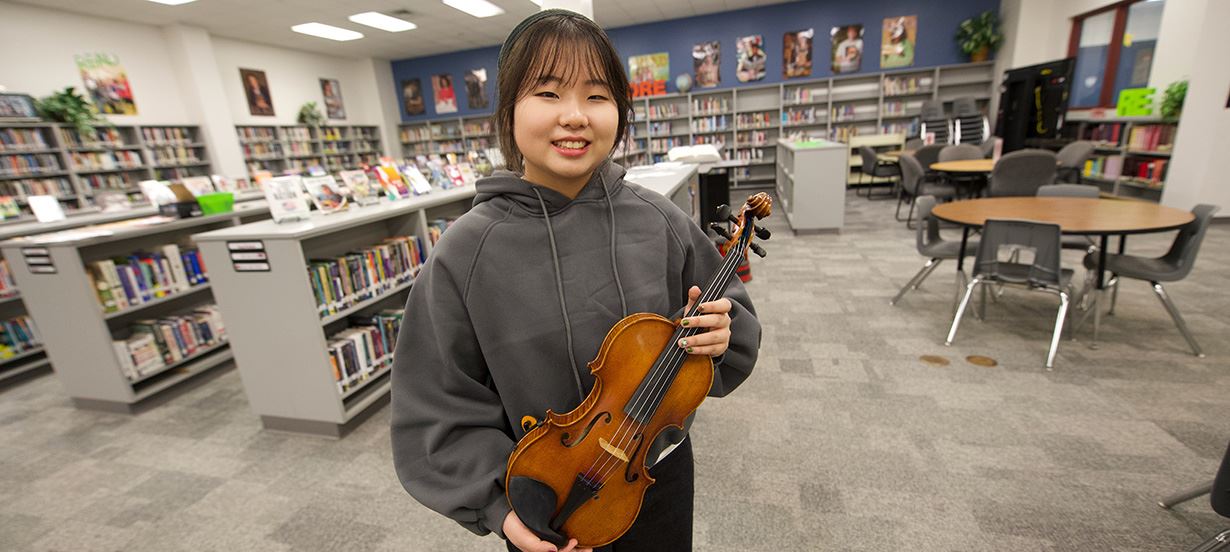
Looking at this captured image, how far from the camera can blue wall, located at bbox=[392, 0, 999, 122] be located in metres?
8.33

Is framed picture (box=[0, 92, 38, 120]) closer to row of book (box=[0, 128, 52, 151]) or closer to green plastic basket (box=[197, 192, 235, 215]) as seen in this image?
row of book (box=[0, 128, 52, 151])

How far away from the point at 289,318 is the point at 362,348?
1.36 ft

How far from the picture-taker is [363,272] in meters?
2.53

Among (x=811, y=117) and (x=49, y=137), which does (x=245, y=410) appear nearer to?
(x=49, y=137)

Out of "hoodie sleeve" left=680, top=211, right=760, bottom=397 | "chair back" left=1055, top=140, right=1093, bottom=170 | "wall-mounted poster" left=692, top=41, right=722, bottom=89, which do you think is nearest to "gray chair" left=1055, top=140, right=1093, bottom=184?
"chair back" left=1055, top=140, right=1093, bottom=170

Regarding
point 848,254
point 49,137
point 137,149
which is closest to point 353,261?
point 848,254

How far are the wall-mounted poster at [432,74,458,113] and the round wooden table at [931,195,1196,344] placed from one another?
32.5ft

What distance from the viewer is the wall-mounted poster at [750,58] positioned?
9.10 meters

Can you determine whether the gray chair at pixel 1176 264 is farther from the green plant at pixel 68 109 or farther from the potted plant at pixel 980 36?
the green plant at pixel 68 109

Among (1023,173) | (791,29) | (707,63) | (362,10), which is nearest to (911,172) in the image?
(1023,173)

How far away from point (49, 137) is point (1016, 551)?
29.1 ft

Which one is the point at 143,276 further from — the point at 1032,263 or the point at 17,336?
the point at 1032,263

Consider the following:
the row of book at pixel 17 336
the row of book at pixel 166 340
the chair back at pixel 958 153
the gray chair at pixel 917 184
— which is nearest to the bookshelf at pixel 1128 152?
the chair back at pixel 958 153

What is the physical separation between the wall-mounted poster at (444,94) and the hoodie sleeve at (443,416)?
36.4ft
